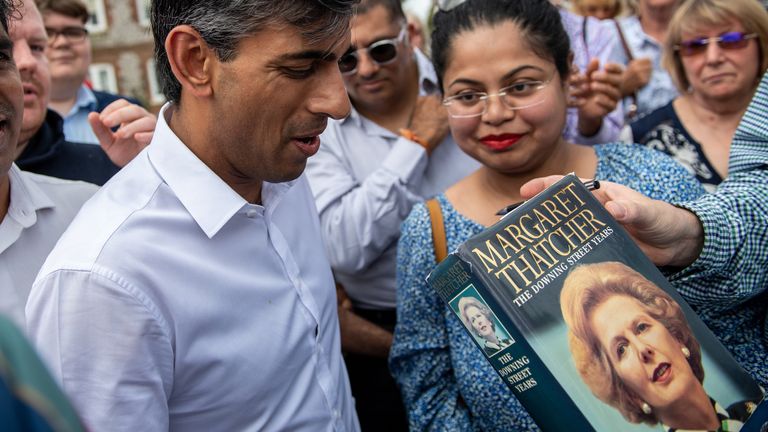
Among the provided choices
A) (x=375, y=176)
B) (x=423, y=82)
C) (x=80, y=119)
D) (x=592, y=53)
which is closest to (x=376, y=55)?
(x=423, y=82)

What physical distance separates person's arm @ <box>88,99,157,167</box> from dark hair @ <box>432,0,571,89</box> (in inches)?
39.9

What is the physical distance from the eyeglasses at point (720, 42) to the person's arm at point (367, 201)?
114cm

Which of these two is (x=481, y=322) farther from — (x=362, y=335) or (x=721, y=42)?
(x=721, y=42)

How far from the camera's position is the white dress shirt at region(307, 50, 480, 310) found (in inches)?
109

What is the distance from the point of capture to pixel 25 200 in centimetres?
190

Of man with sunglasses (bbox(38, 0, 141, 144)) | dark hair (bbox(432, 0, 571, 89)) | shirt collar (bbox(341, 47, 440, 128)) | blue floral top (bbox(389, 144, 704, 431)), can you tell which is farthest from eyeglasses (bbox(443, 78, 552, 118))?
man with sunglasses (bbox(38, 0, 141, 144))

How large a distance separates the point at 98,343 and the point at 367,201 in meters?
1.49

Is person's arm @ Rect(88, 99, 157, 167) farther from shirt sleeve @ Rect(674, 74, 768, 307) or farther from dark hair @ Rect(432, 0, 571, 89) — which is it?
shirt sleeve @ Rect(674, 74, 768, 307)

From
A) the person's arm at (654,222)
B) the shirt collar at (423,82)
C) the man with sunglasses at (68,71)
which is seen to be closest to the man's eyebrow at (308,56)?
the person's arm at (654,222)

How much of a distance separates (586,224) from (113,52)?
2381cm

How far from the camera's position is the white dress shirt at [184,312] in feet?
4.67

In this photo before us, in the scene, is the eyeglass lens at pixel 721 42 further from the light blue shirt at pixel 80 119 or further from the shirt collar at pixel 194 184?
the light blue shirt at pixel 80 119

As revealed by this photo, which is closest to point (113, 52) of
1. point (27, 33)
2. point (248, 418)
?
point (27, 33)

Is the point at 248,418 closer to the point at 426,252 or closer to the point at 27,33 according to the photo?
the point at 426,252
